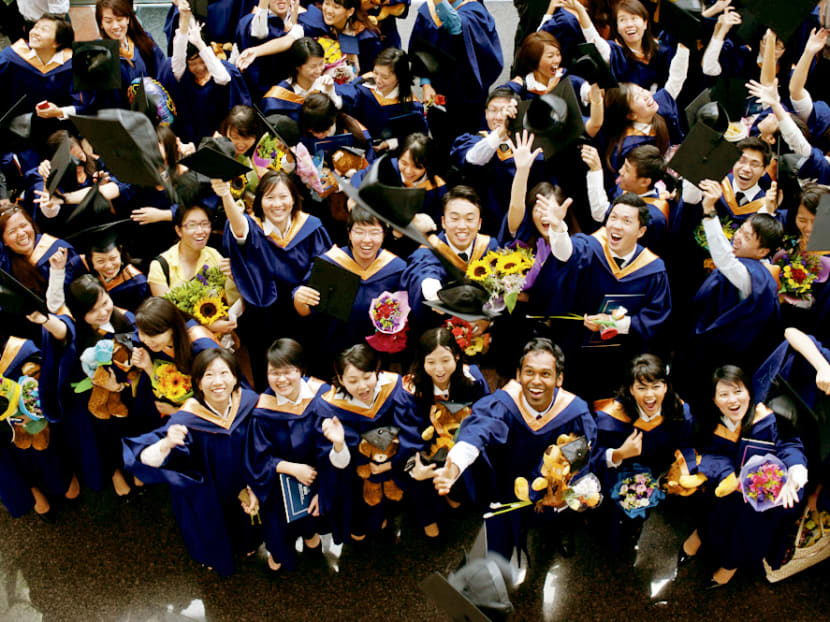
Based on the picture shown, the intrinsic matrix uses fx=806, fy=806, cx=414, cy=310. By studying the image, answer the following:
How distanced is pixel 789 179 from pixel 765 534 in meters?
1.99

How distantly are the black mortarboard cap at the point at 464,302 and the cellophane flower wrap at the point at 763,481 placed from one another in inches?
54.3

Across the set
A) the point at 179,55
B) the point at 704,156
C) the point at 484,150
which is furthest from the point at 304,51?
the point at 704,156

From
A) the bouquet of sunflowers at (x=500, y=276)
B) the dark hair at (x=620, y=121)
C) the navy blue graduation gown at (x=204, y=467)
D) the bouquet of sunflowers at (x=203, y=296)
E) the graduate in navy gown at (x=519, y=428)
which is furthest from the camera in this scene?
the dark hair at (x=620, y=121)

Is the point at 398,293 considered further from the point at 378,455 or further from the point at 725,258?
the point at 725,258

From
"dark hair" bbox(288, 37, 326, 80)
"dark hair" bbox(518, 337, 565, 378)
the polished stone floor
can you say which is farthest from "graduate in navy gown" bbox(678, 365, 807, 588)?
"dark hair" bbox(288, 37, 326, 80)

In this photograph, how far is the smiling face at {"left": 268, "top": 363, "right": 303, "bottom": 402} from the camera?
370cm

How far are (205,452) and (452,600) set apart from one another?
1.39 m

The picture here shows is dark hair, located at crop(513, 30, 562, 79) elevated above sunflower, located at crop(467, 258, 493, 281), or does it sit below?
above

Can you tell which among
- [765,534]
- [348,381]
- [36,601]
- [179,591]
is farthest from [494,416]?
[36,601]

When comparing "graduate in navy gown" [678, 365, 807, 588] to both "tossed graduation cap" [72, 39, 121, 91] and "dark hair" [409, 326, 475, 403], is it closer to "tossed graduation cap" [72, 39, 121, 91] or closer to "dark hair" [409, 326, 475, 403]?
"dark hair" [409, 326, 475, 403]

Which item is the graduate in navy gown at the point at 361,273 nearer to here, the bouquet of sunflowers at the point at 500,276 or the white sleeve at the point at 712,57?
the bouquet of sunflowers at the point at 500,276

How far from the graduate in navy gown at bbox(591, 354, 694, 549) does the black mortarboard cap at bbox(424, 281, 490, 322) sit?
759mm

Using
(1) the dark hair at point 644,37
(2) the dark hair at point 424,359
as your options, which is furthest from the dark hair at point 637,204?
(1) the dark hair at point 644,37

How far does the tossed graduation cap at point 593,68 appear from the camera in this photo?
14.9 ft
